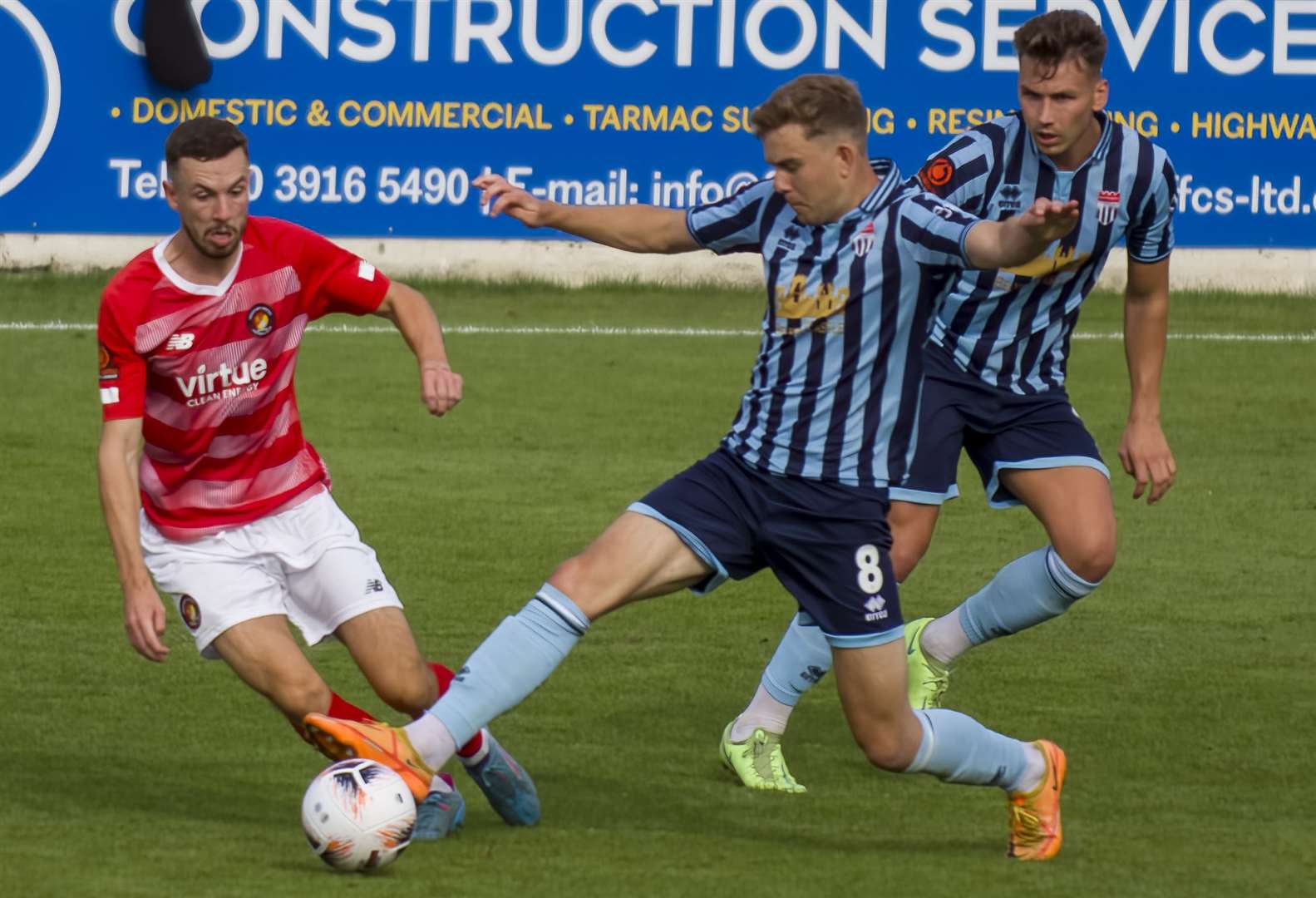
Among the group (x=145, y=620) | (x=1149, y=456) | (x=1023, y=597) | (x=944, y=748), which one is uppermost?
(x=1149, y=456)

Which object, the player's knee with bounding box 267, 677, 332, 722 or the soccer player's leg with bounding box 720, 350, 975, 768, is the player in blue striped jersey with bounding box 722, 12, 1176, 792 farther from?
the player's knee with bounding box 267, 677, 332, 722

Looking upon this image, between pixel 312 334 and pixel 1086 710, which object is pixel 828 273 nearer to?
pixel 1086 710

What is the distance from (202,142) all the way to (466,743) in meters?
1.66

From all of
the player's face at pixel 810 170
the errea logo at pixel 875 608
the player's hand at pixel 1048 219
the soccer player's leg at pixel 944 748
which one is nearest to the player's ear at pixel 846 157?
the player's face at pixel 810 170

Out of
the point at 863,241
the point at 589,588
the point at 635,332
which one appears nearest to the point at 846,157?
the point at 863,241

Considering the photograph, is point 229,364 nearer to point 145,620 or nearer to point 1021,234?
point 145,620

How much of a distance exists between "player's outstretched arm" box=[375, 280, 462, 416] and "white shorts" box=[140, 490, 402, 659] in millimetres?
471

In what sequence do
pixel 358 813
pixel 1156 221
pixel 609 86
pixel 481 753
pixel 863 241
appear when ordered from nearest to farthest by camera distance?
pixel 358 813 → pixel 863 241 → pixel 481 753 → pixel 1156 221 → pixel 609 86

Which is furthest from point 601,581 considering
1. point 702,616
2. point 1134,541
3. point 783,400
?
point 1134,541

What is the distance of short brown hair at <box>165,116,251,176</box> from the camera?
563cm

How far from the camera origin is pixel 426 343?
581cm

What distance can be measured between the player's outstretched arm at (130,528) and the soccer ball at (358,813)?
532 mm

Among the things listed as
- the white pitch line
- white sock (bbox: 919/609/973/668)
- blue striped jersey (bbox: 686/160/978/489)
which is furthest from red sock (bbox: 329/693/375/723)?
the white pitch line

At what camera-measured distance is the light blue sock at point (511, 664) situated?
5.21m
